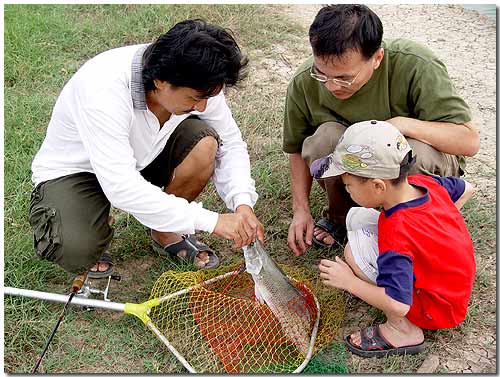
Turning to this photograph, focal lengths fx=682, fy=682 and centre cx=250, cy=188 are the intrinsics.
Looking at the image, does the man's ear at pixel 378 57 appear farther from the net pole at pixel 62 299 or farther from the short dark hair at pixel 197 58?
the net pole at pixel 62 299

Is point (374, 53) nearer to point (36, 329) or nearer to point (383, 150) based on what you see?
point (383, 150)

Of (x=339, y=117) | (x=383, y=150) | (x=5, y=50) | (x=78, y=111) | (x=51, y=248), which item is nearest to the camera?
(x=383, y=150)

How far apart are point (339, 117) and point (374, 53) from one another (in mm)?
468

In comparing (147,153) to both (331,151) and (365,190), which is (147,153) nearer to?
(331,151)

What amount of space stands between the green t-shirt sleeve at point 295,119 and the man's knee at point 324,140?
0.14 m

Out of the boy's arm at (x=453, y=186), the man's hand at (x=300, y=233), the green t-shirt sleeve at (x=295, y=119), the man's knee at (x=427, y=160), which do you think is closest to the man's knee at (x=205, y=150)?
the green t-shirt sleeve at (x=295, y=119)

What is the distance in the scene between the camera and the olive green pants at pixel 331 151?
3156mm

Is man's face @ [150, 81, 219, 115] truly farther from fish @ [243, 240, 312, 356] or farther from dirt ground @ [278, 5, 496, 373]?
dirt ground @ [278, 5, 496, 373]

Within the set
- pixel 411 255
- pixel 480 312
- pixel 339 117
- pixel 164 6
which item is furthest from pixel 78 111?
pixel 164 6

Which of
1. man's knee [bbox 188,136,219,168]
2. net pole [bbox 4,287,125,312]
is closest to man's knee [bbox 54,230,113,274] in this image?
net pole [bbox 4,287,125,312]

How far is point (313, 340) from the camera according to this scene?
116 inches

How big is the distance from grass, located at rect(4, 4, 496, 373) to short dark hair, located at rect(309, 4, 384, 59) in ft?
3.93

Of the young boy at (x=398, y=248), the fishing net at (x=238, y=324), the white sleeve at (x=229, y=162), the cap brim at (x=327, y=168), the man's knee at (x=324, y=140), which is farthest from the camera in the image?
the man's knee at (x=324, y=140)

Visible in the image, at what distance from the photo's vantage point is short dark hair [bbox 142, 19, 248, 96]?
269cm
